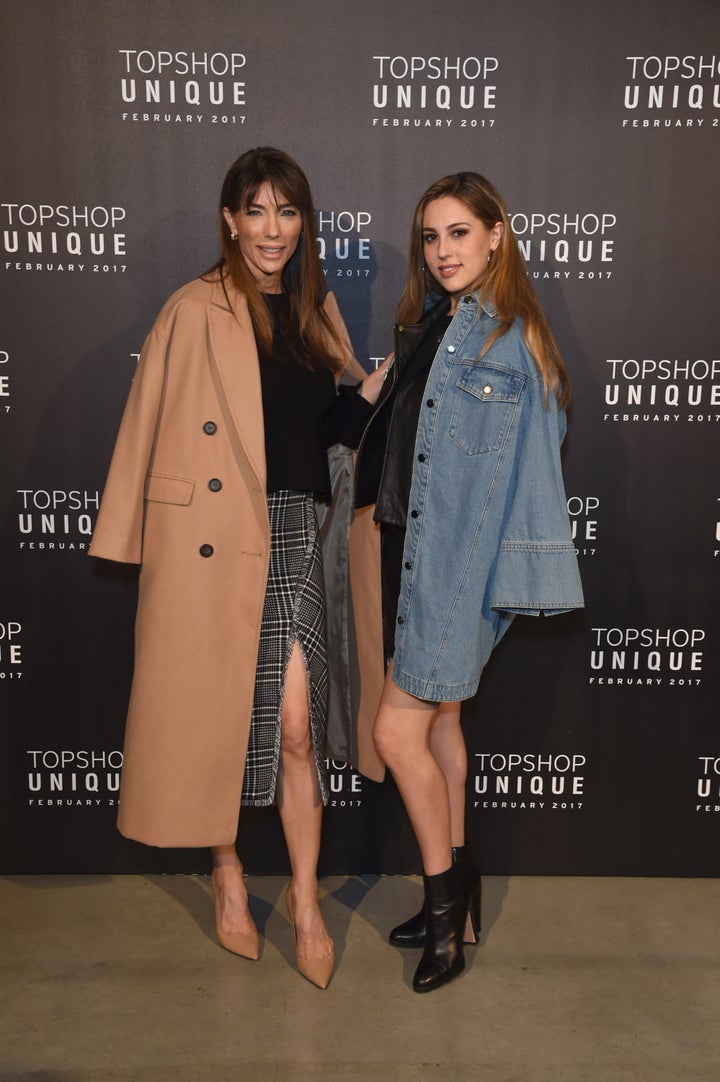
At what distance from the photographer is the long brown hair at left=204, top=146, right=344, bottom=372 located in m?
2.28

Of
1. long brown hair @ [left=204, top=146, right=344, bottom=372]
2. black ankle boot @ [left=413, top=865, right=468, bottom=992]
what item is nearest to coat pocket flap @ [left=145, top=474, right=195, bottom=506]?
long brown hair @ [left=204, top=146, right=344, bottom=372]

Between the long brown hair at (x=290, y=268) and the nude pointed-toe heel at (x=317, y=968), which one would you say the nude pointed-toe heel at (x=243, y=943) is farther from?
the long brown hair at (x=290, y=268)

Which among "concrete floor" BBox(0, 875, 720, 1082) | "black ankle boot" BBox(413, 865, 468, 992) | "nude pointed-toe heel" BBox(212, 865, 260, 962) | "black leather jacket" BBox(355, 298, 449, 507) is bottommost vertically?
"concrete floor" BBox(0, 875, 720, 1082)

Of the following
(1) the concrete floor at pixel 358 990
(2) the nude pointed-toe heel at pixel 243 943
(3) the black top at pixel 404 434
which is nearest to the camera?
(1) the concrete floor at pixel 358 990

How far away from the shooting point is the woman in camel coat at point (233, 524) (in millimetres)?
2312

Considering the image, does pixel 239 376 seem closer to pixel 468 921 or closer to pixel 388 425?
pixel 388 425

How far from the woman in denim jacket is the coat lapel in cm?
32

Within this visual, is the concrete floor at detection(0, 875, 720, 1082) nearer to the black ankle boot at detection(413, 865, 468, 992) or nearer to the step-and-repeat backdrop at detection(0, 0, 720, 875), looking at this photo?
the black ankle boot at detection(413, 865, 468, 992)

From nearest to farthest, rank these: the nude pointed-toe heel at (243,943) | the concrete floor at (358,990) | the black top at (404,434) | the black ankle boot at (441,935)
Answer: the concrete floor at (358,990)
the black top at (404,434)
the black ankle boot at (441,935)
the nude pointed-toe heel at (243,943)

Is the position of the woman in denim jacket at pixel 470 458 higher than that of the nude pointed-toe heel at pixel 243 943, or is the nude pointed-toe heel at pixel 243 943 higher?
the woman in denim jacket at pixel 470 458

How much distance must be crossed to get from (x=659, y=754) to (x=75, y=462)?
1987 millimetres

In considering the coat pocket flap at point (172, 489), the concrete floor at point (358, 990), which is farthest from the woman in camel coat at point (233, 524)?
the concrete floor at point (358, 990)

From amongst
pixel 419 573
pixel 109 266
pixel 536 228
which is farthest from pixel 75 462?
pixel 536 228

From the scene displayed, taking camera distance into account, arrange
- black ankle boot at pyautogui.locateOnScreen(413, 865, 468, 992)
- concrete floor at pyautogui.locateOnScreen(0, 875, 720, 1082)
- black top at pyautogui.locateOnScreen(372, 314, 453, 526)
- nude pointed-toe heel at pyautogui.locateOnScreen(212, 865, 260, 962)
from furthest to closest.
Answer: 1. nude pointed-toe heel at pyautogui.locateOnScreen(212, 865, 260, 962)
2. black ankle boot at pyautogui.locateOnScreen(413, 865, 468, 992)
3. black top at pyautogui.locateOnScreen(372, 314, 453, 526)
4. concrete floor at pyautogui.locateOnScreen(0, 875, 720, 1082)
